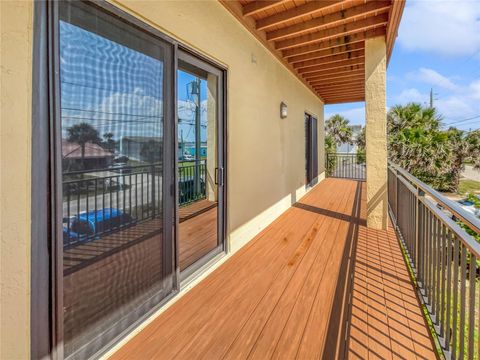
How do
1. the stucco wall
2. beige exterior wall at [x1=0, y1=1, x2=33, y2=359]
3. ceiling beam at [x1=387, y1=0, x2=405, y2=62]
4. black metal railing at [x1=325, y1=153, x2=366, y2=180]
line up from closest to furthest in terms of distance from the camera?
beige exterior wall at [x1=0, y1=1, x2=33, y2=359], the stucco wall, ceiling beam at [x1=387, y1=0, x2=405, y2=62], black metal railing at [x1=325, y1=153, x2=366, y2=180]

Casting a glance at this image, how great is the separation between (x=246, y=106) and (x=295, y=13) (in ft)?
4.03

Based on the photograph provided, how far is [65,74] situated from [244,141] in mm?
2199

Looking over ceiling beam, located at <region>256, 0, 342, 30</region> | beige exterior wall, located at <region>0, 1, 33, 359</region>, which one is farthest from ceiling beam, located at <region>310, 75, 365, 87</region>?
beige exterior wall, located at <region>0, 1, 33, 359</region>

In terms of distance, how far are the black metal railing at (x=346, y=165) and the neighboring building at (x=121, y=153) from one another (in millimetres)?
7072

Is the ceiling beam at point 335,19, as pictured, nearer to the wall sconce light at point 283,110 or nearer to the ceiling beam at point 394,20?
the ceiling beam at point 394,20

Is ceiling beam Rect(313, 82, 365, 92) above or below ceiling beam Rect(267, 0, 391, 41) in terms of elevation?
above

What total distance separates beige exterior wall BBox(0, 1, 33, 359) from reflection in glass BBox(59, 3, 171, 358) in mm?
157

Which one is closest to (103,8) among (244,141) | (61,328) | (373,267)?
(61,328)

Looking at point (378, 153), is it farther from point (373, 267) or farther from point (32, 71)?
point (32, 71)

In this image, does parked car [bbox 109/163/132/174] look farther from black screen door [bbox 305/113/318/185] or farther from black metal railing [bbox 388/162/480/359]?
black screen door [bbox 305/113/318/185]

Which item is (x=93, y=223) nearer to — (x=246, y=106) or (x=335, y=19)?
(x=246, y=106)

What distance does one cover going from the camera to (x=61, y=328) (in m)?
1.38

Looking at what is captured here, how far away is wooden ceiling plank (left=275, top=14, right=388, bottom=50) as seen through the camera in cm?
349

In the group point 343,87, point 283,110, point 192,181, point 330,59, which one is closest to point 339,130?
point 343,87
